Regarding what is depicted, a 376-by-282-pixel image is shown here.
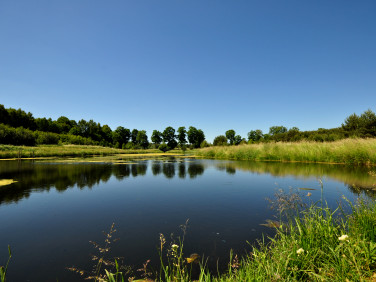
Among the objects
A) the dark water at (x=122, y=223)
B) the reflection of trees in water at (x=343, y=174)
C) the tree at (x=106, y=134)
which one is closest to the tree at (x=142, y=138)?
the tree at (x=106, y=134)

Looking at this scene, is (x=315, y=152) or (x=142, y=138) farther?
(x=142, y=138)

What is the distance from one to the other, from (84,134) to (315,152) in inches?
3157

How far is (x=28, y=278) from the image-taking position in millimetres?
2141

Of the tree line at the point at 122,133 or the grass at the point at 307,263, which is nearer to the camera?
the grass at the point at 307,263

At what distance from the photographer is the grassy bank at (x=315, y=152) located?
1251 centimetres

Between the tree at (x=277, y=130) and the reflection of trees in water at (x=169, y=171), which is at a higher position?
the tree at (x=277, y=130)

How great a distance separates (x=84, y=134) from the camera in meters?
75.0

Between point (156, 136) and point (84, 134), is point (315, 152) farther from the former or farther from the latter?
point (84, 134)

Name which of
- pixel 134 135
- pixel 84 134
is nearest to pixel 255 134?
pixel 134 135

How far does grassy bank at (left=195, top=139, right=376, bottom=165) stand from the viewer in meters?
12.5

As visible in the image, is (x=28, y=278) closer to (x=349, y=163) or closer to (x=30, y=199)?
(x=30, y=199)

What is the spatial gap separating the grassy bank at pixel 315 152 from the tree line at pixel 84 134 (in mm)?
41459

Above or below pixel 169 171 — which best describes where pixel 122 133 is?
above

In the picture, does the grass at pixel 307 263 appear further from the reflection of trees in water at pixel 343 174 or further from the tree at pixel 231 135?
the tree at pixel 231 135
